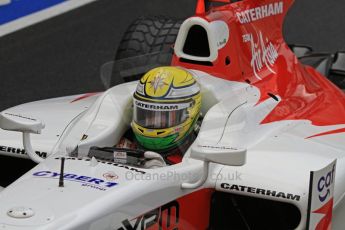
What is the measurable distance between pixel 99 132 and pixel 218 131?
62 centimetres

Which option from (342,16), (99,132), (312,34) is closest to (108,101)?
(99,132)

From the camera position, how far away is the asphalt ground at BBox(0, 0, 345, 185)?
281 inches

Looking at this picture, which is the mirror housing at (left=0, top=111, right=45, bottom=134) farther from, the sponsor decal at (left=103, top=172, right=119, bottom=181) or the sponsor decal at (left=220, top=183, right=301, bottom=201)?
the sponsor decal at (left=220, top=183, right=301, bottom=201)

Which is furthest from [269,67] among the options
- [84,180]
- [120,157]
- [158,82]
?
[84,180]

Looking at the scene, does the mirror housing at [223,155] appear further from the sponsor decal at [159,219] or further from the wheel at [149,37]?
the wheel at [149,37]

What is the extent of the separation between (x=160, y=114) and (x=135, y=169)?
0.43 m

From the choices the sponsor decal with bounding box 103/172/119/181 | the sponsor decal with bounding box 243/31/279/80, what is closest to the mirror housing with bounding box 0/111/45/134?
the sponsor decal with bounding box 103/172/119/181

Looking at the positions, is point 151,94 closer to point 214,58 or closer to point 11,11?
point 214,58

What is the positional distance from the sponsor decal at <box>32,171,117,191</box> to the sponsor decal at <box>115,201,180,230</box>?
18 centimetres

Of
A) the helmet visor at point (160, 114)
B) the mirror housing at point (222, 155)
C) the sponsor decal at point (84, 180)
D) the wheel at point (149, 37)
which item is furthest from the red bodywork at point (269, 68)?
the sponsor decal at point (84, 180)

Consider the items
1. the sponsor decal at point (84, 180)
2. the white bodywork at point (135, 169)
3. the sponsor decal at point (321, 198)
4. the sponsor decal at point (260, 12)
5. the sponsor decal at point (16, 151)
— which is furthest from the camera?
the sponsor decal at point (260, 12)

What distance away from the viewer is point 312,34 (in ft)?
27.9

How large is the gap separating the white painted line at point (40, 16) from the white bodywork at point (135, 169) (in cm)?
342

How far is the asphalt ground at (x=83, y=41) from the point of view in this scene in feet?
23.4
